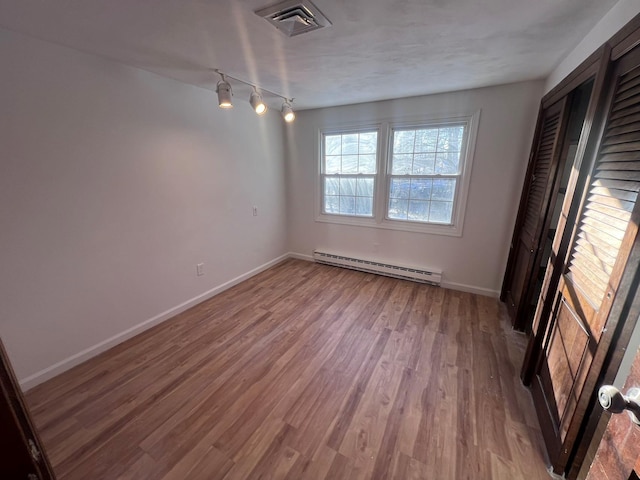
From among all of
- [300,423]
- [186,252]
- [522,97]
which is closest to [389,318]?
[300,423]

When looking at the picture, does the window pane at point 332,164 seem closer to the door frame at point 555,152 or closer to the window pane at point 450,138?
the window pane at point 450,138

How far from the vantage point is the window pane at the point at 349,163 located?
12.0 feet

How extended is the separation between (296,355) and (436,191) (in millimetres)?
2517

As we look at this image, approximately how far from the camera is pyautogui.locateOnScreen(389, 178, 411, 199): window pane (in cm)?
336

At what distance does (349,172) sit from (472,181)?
1570mm

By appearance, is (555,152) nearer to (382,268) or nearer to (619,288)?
(619,288)

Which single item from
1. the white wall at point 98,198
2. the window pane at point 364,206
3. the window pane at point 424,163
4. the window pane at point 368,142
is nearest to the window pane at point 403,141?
the window pane at point 424,163

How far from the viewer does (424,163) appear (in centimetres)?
319

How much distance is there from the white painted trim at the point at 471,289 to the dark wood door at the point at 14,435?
3.53m

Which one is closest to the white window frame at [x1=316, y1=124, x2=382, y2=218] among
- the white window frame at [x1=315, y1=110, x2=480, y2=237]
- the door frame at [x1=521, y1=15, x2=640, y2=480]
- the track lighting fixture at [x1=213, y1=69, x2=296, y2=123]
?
the white window frame at [x1=315, y1=110, x2=480, y2=237]

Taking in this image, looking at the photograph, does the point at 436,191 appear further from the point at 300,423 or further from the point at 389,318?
the point at 300,423

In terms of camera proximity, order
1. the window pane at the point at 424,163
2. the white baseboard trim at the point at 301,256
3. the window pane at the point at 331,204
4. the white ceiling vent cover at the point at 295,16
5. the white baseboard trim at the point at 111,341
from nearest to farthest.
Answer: the white ceiling vent cover at the point at 295,16 < the white baseboard trim at the point at 111,341 < the window pane at the point at 424,163 < the window pane at the point at 331,204 < the white baseboard trim at the point at 301,256

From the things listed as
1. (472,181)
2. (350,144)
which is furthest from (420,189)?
(350,144)

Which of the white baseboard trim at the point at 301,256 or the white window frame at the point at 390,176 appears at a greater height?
the white window frame at the point at 390,176
